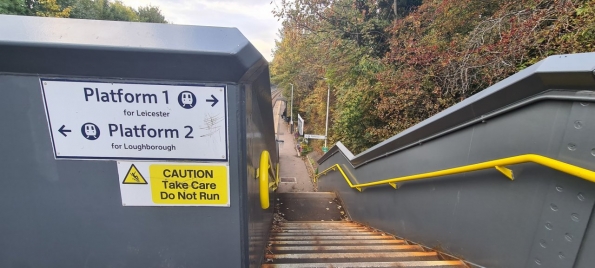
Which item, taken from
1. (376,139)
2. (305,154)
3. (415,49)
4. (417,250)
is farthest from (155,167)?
(305,154)

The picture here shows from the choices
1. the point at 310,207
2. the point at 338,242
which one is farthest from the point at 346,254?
the point at 310,207

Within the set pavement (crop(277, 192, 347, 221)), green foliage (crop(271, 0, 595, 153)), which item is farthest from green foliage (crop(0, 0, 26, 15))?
pavement (crop(277, 192, 347, 221))

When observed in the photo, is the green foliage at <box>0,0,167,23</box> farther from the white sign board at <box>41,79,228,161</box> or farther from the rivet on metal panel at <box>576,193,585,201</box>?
the rivet on metal panel at <box>576,193,585,201</box>

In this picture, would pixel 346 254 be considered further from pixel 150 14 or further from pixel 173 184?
pixel 150 14

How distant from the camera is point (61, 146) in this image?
1124 mm

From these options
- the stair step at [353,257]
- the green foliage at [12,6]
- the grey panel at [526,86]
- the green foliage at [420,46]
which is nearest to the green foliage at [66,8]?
the green foliage at [12,6]

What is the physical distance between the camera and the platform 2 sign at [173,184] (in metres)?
1.18

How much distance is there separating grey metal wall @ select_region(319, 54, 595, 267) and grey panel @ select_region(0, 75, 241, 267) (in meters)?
1.63

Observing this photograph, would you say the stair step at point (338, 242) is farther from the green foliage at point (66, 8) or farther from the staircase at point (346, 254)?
the green foliage at point (66, 8)

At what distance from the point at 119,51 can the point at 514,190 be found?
2.21 m

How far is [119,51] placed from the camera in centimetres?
98

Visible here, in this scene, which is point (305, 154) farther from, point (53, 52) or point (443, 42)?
point (53, 52)

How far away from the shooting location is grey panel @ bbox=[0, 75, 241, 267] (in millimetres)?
1102

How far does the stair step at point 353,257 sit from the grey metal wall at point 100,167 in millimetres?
880
